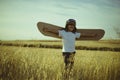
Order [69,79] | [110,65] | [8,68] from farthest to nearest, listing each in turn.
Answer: [110,65] → [8,68] → [69,79]

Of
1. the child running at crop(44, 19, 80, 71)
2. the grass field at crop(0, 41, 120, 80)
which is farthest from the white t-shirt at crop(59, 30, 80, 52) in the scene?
the grass field at crop(0, 41, 120, 80)

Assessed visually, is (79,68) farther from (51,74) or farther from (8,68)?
(8,68)

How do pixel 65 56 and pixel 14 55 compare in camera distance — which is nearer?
pixel 14 55

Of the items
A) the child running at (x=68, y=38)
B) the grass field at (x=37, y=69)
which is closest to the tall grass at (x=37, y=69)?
the grass field at (x=37, y=69)

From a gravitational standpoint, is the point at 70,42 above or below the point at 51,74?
above

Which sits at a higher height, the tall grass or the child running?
the child running

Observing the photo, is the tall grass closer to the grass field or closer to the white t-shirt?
the grass field

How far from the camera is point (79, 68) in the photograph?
329 cm

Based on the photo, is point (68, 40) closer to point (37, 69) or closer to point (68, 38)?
point (68, 38)

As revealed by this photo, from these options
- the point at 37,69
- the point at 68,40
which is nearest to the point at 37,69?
the point at 37,69

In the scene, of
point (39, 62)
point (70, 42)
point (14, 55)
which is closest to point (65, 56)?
point (70, 42)

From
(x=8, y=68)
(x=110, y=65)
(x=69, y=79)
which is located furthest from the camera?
(x=110, y=65)

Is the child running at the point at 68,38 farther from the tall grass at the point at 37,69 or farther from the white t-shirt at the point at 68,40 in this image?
the tall grass at the point at 37,69

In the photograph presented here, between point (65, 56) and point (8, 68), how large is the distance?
0.67m
